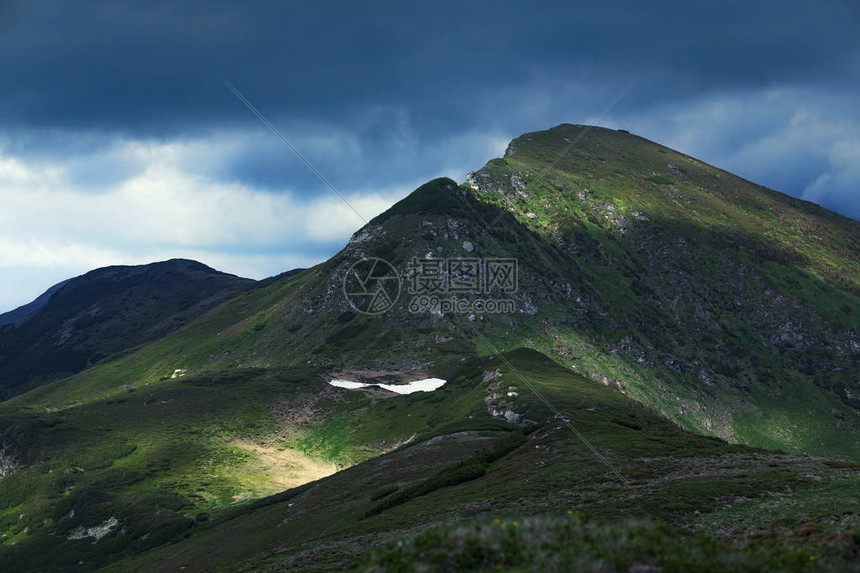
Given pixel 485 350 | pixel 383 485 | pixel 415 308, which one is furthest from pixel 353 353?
pixel 383 485

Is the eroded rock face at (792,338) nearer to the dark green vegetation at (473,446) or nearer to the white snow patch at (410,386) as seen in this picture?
the dark green vegetation at (473,446)

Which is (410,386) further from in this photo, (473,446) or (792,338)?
(792,338)

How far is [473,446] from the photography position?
6291 centimetres

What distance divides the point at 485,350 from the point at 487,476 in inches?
4126
